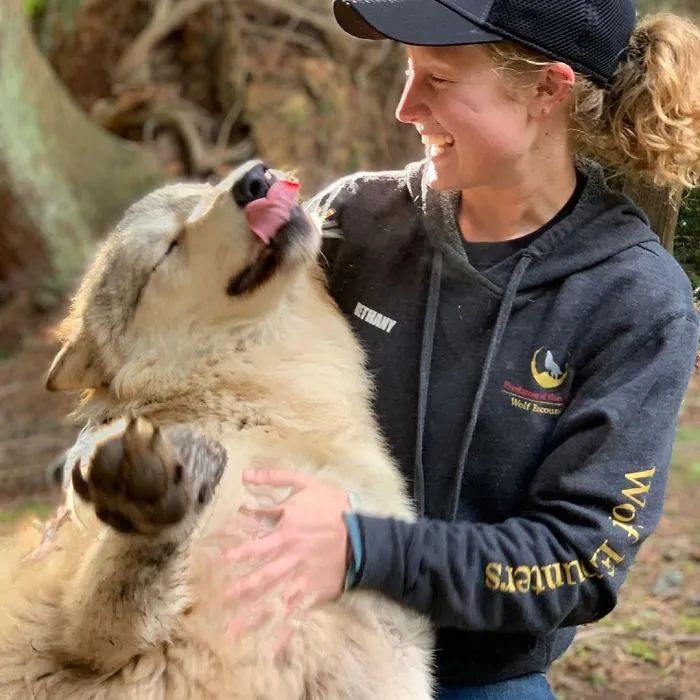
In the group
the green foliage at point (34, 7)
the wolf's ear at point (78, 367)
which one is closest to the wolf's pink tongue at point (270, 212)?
the wolf's ear at point (78, 367)

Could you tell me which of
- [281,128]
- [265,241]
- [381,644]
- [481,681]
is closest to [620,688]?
[481,681]

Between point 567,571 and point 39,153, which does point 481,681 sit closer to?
point 567,571

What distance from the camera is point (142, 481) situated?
81.8 inches

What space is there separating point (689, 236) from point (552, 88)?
30.2 inches

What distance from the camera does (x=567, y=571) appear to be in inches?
96.2

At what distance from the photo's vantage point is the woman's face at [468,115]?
2641mm

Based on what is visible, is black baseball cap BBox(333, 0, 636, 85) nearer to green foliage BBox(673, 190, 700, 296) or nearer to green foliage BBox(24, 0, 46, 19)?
green foliage BBox(673, 190, 700, 296)

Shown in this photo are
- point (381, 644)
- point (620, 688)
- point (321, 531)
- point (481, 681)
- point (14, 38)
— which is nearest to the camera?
point (321, 531)

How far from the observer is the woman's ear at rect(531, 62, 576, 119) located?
2.64 meters

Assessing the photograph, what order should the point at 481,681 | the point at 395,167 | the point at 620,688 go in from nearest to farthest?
the point at 481,681 → the point at 620,688 → the point at 395,167

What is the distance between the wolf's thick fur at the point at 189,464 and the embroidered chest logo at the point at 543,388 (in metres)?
0.48

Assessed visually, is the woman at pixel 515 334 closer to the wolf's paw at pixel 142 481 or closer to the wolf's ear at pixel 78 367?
the wolf's paw at pixel 142 481

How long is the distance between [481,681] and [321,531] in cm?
94

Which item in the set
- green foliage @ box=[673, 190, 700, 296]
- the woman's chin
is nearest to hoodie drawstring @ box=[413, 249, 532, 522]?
the woman's chin
